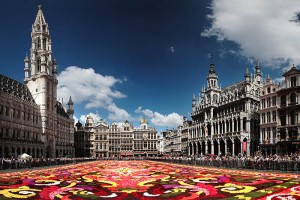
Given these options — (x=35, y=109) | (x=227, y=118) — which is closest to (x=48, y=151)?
(x=35, y=109)

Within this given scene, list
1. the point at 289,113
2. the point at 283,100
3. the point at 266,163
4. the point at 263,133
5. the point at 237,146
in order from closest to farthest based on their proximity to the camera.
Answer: the point at 266,163
the point at 289,113
the point at 283,100
the point at 263,133
the point at 237,146

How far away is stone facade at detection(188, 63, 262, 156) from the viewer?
6269cm

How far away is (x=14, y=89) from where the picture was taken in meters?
72.4

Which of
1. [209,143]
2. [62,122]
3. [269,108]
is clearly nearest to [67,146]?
[62,122]

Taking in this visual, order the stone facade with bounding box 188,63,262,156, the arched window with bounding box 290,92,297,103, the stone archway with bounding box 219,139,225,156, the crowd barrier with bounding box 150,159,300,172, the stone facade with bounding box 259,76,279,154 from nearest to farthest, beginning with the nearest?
1. the crowd barrier with bounding box 150,159,300,172
2. the arched window with bounding box 290,92,297,103
3. the stone facade with bounding box 259,76,279,154
4. the stone facade with bounding box 188,63,262,156
5. the stone archway with bounding box 219,139,225,156

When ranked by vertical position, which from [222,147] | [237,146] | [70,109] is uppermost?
[70,109]

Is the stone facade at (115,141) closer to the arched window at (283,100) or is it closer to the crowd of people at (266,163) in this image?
the arched window at (283,100)

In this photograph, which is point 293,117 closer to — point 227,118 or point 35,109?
point 227,118

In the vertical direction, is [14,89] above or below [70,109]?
above

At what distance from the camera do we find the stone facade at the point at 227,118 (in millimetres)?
62688

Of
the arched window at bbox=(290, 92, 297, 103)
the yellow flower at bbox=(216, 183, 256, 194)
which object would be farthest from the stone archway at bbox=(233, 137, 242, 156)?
the yellow flower at bbox=(216, 183, 256, 194)

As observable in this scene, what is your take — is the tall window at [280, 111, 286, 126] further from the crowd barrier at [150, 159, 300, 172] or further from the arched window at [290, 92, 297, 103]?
the crowd barrier at [150, 159, 300, 172]

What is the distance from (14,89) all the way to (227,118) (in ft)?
161

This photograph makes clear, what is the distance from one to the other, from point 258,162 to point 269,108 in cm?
2310
